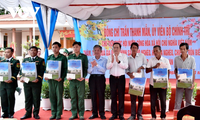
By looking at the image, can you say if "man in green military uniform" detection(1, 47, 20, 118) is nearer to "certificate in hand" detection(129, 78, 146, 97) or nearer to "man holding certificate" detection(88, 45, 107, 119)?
"man holding certificate" detection(88, 45, 107, 119)

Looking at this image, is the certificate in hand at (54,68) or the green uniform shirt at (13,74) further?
the green uniform shirt at (13,74)

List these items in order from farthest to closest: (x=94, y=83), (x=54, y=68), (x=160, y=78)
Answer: (x=94, y=83) < (x=54, y=68) < (x=160, y=78)

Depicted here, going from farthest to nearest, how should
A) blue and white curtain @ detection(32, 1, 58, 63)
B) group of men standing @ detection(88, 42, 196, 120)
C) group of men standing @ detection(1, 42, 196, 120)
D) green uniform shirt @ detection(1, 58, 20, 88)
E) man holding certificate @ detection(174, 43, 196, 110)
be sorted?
blue and white curtain @ detection(32, 1, 58, 63) < green uniform shirt @ detection(1, 58, 20, 88) < group of men standing @ detection(1, 42, 196, 120) < group of men standing @ detection(88, 42, 196, 120) < man holding certificate @ detection(174, 43, 196, 110)

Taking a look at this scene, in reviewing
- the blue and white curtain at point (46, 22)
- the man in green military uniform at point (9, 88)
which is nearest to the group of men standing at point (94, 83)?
the man in green military uniform at point (9, 88)

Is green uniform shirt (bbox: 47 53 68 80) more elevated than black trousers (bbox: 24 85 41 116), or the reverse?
green uniform shirt (bbox: 47 53 68 80)

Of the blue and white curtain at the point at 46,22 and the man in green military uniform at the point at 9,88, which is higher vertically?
the blue and white curtain at the point at 46,22

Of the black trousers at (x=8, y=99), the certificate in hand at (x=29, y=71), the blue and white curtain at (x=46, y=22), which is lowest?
the black trousers at (x=8, y=99)

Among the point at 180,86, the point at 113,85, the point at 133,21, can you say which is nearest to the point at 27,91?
the point at 113,85

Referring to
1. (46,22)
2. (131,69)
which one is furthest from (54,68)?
(46,22)

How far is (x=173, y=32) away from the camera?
7.69m

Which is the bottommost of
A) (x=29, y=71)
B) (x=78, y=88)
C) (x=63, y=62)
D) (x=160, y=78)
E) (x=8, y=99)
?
(x=8, y=99)

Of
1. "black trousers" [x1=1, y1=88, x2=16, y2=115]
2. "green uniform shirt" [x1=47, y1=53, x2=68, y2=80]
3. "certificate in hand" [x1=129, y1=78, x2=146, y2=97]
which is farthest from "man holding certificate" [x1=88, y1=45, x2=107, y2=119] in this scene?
"black trousers" [x1=1, y1=88, x2=16, y2=115]

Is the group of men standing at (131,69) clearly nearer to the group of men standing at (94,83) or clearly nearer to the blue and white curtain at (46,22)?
the group of men standing at (94,83)

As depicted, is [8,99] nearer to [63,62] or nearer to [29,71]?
[29,71]
